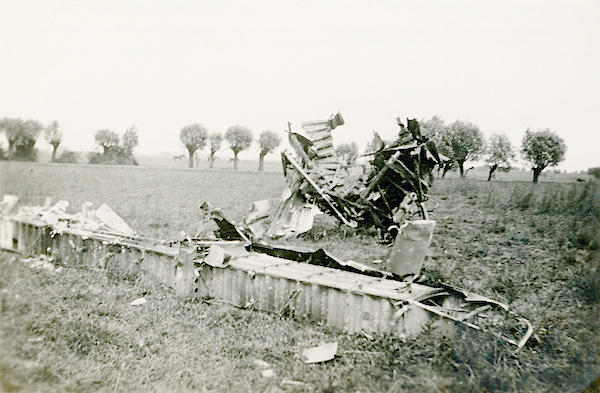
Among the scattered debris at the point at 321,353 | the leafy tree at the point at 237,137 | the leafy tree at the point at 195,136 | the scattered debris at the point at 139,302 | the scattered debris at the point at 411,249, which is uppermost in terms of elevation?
the leafy tree at the point at 237,137

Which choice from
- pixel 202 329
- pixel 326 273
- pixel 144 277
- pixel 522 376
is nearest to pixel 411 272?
pixel 326 273

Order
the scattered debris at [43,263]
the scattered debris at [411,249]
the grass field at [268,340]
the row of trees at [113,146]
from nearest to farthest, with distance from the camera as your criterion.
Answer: the grass field at [268,340] → the scattered debris at [411,249] → the scattered debris at [43,263] → the row of trees at [113,146]

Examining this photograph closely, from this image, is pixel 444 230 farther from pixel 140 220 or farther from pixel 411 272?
pixel 140 220

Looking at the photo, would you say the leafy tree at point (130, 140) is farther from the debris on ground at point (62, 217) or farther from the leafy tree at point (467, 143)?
the leafy tree at point (467, 143)

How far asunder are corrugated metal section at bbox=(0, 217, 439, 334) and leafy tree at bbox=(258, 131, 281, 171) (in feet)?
92.9

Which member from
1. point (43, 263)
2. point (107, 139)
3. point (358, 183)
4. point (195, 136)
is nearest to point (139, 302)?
point (43, 263)

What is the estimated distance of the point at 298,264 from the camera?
214 inches

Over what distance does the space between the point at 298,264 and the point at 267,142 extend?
1235 inches

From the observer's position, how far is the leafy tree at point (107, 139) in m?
7.84

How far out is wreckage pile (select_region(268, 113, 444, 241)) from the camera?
914cm

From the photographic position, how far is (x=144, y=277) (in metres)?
5.59

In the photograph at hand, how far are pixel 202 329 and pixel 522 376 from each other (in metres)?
3.48

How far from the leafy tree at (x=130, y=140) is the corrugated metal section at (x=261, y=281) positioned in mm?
2914

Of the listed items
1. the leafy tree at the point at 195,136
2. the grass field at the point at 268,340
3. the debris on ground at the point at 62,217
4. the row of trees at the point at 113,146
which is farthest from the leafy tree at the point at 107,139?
the leafy tree at the point at 195,136
